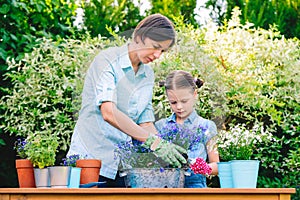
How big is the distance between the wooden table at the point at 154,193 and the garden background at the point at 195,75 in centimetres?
197

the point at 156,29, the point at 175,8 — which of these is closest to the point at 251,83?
the point at 175,8

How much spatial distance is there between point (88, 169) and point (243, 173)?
0.55 metres

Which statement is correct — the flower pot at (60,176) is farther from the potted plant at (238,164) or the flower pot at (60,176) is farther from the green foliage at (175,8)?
the green foliage at (175,8)

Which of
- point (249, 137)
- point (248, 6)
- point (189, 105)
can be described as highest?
point (248, 6)

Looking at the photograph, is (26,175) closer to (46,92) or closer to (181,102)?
(181,102)

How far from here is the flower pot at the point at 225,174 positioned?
7.13ft

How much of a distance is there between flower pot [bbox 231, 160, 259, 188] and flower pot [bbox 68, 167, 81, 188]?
1.75ft

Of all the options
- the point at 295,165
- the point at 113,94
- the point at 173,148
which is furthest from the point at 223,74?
the point at 173,148

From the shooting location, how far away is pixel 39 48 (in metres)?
4.66

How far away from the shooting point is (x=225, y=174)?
218 cm

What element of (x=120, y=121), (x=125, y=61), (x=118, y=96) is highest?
(x=125, y=61)

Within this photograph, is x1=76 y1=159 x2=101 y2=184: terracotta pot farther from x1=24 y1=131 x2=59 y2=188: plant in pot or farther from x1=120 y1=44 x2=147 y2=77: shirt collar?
x1=120 y1=44 x2=147 y2=77: shirt collar

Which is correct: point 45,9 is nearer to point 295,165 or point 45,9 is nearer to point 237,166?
point 295,165

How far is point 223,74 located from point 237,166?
2.39 meters
